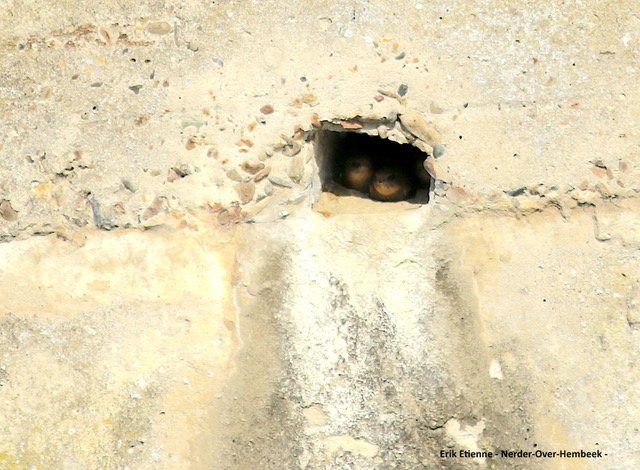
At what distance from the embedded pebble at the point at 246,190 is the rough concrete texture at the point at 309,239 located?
0.4 inches

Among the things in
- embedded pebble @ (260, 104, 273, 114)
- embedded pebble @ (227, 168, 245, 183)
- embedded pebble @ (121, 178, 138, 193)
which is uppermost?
embedded pebble @ (260, 104, 273, 114)

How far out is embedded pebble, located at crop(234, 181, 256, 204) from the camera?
10.8 feet

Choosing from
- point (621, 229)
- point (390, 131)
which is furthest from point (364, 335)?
point (621, 229)

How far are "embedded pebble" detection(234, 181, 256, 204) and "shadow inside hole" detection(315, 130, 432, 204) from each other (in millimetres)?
406

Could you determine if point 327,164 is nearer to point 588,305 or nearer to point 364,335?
point 364,335

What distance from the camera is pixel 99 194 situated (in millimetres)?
3365

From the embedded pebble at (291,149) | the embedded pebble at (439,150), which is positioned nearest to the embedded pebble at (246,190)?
the embedded pebble at (291,149)

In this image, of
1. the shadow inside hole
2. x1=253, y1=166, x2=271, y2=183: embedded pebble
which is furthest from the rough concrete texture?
the shadow inside hole

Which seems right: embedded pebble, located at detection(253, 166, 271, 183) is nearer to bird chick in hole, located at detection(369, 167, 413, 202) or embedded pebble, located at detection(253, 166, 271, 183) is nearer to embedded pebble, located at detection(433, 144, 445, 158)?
embedded pebble, located at detection(433, 144, 445, 158)

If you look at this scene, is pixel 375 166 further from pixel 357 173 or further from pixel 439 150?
pixel 439 150

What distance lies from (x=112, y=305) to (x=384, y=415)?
911mm

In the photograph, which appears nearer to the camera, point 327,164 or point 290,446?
point 290,446

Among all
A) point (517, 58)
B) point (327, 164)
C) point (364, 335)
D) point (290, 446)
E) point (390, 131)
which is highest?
point (517, 58)

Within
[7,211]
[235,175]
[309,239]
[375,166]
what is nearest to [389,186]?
[375,166]
